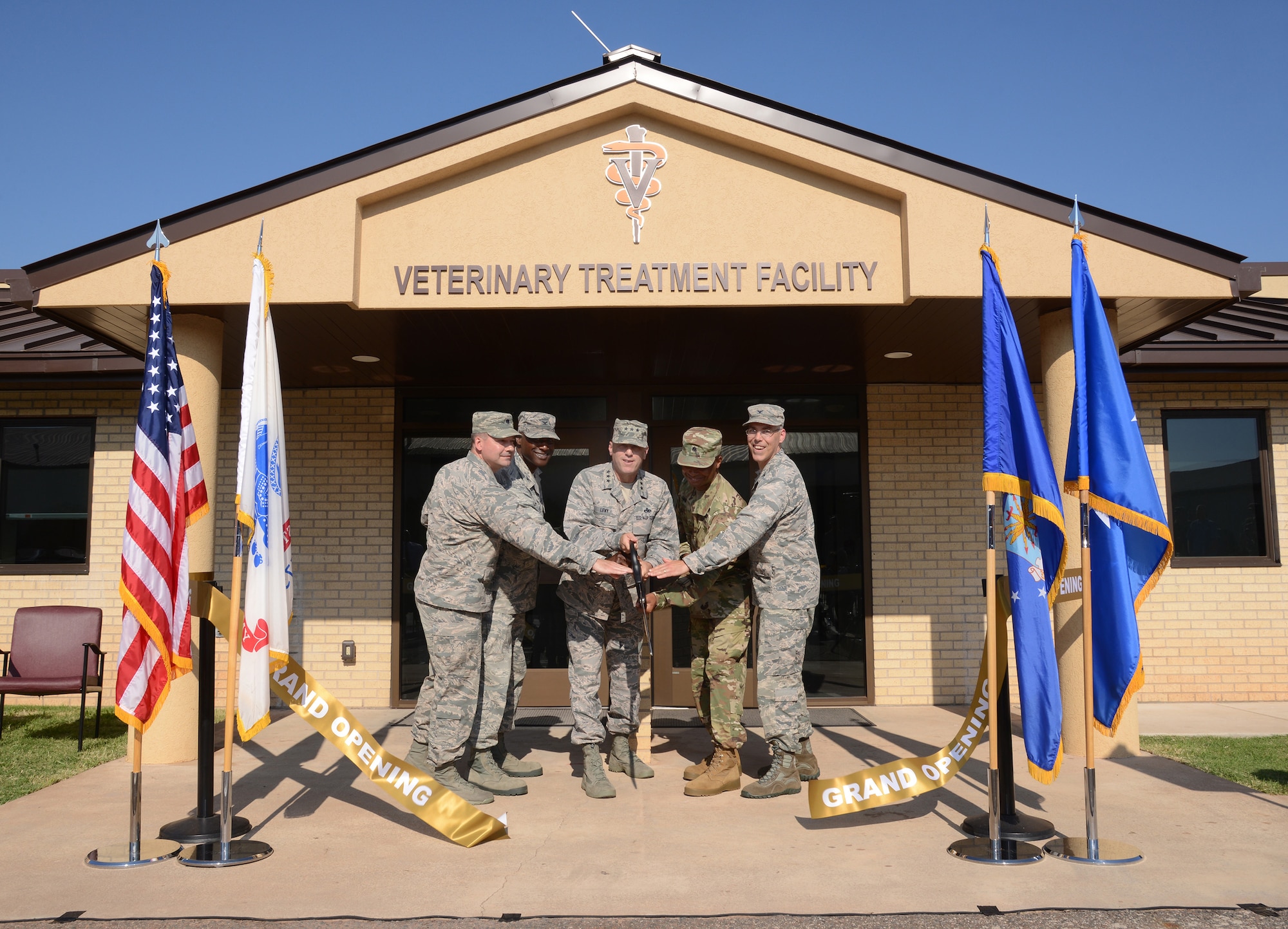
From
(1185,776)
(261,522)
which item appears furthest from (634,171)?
(1185,776)

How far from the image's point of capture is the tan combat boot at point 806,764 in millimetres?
5469

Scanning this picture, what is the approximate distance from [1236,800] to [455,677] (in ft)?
14.0

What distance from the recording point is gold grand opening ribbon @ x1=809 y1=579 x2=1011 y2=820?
4.42 m

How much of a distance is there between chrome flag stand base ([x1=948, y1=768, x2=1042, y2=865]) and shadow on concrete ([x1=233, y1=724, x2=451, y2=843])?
2.40 meters

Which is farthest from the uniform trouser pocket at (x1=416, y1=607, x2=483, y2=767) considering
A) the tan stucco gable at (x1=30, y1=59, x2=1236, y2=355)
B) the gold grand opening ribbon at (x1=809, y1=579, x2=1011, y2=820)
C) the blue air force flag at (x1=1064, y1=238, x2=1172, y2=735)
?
the blue air force flag at (x1=1064, y1=238, x2=1172, y2=735)

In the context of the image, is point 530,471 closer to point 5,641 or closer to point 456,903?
point 456,903

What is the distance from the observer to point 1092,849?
4.01m

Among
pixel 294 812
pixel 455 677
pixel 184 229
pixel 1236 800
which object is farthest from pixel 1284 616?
pixel 184 229

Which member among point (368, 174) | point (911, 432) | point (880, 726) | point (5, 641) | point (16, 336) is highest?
point (368, 174)

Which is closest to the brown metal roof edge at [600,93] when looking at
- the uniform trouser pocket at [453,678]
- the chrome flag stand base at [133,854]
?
the uniform trouser pocket at [453,678]

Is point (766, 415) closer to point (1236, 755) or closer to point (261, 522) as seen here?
point (261, 522)

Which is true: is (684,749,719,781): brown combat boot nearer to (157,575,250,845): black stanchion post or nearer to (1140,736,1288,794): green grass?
(157,575,250,845): black stanchion post

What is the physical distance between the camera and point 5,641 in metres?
8.31

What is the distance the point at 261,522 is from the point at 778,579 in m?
2.73
